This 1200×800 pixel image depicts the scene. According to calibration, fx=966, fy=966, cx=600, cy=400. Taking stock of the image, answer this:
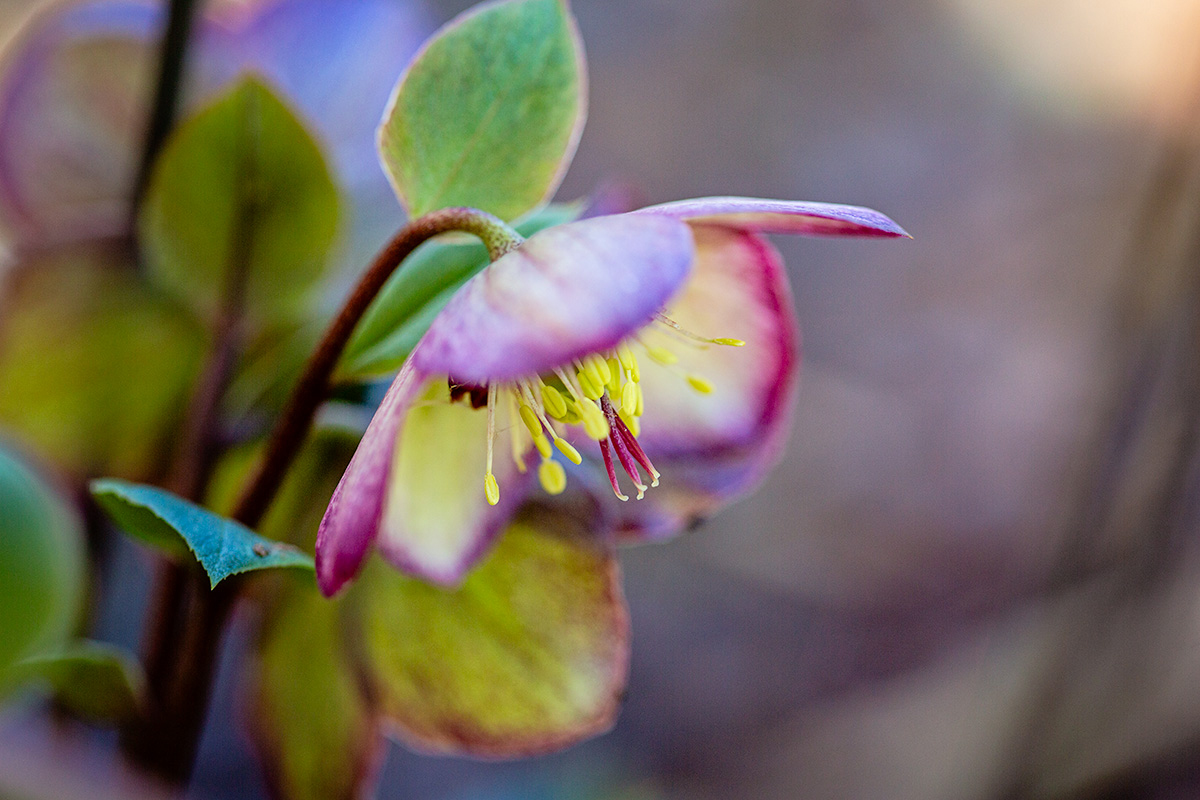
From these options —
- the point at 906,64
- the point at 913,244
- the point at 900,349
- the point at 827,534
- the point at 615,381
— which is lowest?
the point at 827,534

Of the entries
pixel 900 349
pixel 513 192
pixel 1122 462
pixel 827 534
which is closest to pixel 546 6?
pixel 513 192

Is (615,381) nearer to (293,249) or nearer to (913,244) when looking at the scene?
(293,249)

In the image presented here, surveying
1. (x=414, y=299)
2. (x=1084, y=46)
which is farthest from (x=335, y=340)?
(x=1084, y=46)

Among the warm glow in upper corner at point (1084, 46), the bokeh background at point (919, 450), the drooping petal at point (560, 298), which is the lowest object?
the bokeh background at point (919, 450)

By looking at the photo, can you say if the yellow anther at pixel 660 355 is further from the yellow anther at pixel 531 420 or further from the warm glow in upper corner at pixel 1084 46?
the warm glow in upper corner at pixel 1084 46

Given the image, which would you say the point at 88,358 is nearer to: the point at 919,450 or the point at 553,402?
the point at 553,402

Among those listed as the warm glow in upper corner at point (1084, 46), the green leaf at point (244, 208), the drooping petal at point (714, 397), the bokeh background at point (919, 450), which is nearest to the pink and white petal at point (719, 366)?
the drooping petal at point (714, 397)
